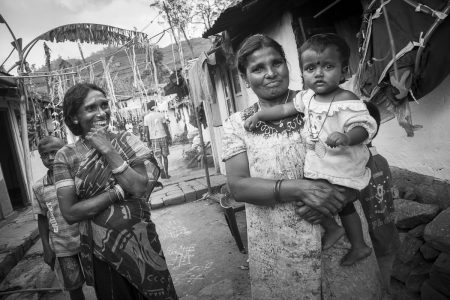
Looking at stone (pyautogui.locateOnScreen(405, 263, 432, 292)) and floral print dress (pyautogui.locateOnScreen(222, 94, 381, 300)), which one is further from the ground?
floral print dress (pyautogui.locateOnScreen(222, 94, 381, 300))

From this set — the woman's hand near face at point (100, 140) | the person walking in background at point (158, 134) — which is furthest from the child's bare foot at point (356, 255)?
the person walking in background at point (158, 134)

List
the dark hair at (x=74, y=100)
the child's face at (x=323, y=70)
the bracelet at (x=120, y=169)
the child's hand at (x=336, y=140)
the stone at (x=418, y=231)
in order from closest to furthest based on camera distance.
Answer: the child's hand at (x=336, y=140)
the child's face at (x=323, y=70)
the bracelet at (x=120, y=169)
the dark hair at (x=74, y=100)
the stone at (x=418, y=231)

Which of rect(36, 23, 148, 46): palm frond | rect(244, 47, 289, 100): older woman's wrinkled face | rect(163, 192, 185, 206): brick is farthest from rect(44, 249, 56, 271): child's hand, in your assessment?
rect(36, 23, 148, 46): palm frond

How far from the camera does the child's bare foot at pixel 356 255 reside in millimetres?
1353

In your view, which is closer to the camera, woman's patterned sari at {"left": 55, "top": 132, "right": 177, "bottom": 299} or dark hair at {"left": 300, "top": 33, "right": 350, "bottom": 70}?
dark hair at {"left": 300, "top": 33, "right": 350, "bottom": 70}

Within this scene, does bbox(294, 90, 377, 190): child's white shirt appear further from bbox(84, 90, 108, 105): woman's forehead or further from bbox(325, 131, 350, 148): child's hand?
bbox(84, 90, 108, 105): woman's forehead

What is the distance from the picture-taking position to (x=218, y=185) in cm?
804

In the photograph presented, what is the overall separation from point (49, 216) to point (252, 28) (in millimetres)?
3959

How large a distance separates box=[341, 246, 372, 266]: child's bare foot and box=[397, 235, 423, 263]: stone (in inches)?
68.0

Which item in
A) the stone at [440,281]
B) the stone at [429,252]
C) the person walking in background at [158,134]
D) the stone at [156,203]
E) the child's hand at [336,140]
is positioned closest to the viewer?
the child's hand at [336,140]

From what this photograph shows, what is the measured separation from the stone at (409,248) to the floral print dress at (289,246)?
161cm

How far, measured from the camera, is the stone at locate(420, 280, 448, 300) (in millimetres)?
2283

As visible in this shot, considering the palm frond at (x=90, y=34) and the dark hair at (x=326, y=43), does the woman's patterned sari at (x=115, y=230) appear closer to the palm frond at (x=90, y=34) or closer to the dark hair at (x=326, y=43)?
the dark hair at (x=326, y=43)

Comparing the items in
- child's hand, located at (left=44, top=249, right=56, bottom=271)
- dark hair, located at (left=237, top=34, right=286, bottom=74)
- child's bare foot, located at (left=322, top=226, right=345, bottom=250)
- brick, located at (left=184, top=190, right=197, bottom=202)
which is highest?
dark hair, located at (left=237, top=34, right=286, bottom=74)
